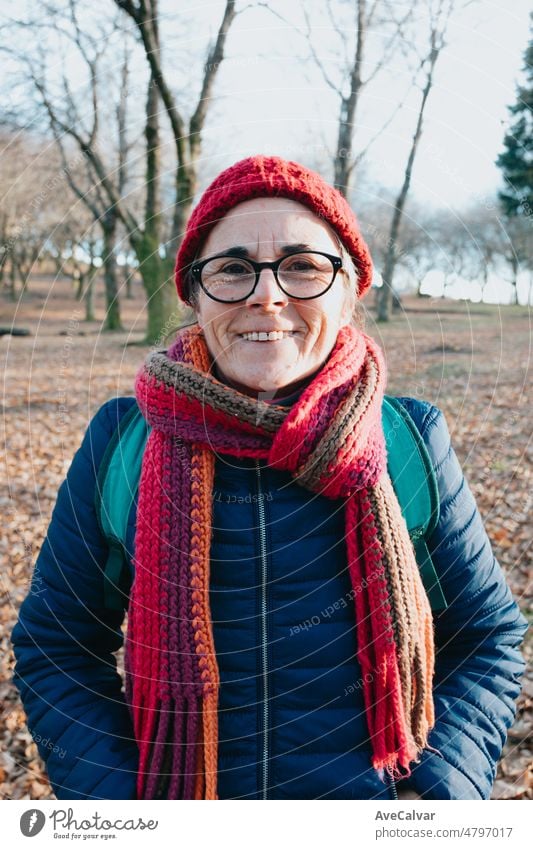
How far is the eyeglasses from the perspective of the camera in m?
1.32

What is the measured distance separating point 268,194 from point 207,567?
0.82 meters

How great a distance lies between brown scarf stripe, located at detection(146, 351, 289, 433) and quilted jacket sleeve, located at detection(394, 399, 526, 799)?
36 centimetres

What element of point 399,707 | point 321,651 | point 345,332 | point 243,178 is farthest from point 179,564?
point 243,178

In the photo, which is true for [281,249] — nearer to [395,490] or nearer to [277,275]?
[277,275]

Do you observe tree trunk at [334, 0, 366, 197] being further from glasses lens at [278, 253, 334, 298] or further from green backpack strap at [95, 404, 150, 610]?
green backpack strap at [95, 404, 150, 610]

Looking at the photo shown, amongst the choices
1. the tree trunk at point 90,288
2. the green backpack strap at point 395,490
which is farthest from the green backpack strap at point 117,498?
the tree trunk at point 90,288

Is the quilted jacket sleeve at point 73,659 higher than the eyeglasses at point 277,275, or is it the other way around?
the eyeglasses at point 277,275

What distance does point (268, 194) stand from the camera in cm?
132

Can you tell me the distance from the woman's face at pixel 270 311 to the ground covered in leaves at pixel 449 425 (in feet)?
1.05

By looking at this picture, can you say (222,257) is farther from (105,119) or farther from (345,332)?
(105,119)

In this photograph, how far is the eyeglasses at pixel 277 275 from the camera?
4.34ft

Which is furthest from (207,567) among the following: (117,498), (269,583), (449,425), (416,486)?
(449,425)

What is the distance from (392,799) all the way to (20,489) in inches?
178
